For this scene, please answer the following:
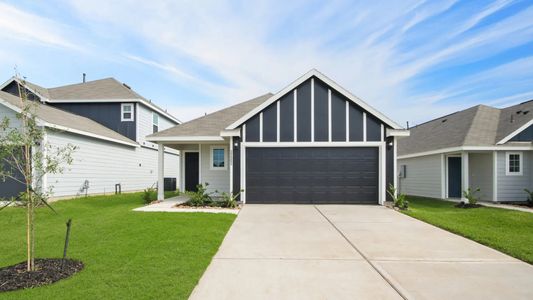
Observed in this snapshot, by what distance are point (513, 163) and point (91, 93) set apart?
23.7 metres

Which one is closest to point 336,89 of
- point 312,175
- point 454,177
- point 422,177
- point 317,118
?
point 317,118

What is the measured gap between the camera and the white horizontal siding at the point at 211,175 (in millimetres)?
14156

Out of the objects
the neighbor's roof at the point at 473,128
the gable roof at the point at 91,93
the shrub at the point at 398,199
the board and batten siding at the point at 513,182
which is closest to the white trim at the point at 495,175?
the board and batten siding at the point at 513,182

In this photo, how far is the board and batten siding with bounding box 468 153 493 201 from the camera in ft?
46.4

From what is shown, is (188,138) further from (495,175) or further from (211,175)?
(495,175)

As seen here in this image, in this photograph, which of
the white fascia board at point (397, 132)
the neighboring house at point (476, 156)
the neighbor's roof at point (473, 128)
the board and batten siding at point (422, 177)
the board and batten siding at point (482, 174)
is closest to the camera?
the white fascia board at point (397, 132)

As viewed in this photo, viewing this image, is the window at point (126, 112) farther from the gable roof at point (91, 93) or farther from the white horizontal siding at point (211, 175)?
the white horizontal siding at point (211, 175)

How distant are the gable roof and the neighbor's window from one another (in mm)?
8066

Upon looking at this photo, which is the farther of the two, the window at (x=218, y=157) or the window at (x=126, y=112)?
the window at (x=126, y=112)

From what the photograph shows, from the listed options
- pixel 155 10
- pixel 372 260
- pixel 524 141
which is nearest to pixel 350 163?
pixel 372 260

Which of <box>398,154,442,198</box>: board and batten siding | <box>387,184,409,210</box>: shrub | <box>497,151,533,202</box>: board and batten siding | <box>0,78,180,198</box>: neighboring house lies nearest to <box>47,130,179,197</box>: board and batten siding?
<box>0,78,180,198</box>: neighboring house

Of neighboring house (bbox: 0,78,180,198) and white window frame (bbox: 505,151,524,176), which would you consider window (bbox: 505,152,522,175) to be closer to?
white window frame (bbox: 505,151,524,176)

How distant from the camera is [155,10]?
472 inches

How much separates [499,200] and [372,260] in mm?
12043
